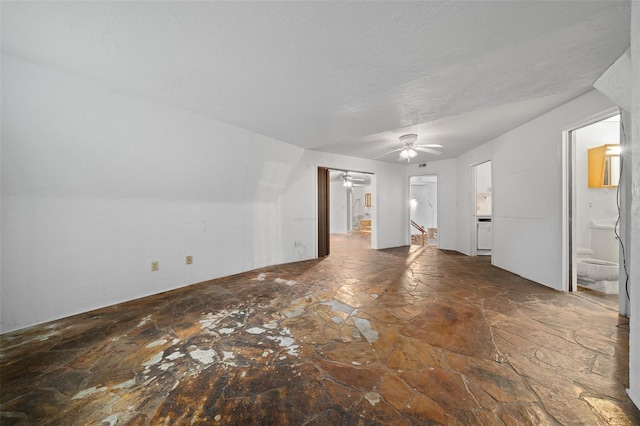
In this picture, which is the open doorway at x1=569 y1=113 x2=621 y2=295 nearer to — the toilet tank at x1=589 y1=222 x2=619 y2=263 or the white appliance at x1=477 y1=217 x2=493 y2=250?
the toilet tank at x1=589 y1=222 x2=619 y2=263

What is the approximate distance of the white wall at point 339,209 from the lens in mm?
10266

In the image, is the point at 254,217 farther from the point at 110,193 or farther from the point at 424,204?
the point at 424,204

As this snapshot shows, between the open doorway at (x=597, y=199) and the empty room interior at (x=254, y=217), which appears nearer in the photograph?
the empty room interior at (x=254, y=217)

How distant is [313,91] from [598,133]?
4.75 metres

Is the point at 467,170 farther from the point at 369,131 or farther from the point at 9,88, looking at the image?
the point at 9,88

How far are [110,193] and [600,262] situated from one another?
6.75 m

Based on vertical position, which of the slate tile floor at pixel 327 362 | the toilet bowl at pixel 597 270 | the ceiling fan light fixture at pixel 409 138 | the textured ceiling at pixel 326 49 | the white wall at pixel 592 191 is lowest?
the slate tile floor at pixel 327 362

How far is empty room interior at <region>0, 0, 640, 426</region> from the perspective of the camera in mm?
1300

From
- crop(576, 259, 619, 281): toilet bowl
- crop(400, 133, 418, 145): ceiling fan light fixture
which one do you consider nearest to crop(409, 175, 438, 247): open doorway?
crop(400, 133, 418, 145): ceiling fan light fixture

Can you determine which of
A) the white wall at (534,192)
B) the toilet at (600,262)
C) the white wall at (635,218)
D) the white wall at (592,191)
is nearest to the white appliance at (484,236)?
the white wall at (534,192)

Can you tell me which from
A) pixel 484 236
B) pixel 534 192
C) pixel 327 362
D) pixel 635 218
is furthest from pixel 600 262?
pixel 327 362

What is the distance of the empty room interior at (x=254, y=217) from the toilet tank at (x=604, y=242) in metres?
0.03

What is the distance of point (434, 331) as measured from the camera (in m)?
→ 2.08

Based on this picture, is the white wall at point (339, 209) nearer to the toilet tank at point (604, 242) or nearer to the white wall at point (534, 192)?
the white wall at point (534, 192)
